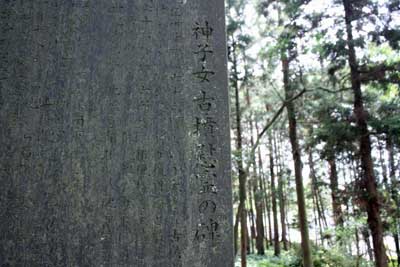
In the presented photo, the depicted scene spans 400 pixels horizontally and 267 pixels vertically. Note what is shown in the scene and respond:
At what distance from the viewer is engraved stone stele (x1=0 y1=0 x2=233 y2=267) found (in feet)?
5.38

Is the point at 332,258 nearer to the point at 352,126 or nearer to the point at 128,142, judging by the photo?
the point at 352,126

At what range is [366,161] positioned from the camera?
7.62 meters

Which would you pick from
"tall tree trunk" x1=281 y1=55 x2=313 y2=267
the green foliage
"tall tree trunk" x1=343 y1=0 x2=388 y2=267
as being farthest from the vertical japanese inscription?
the green foliage

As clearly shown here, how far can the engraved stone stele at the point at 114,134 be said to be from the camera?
5.38ft

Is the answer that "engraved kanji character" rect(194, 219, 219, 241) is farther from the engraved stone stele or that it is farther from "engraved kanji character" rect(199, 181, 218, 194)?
"engraved kanji character" rect(199, 181, 218, 194)

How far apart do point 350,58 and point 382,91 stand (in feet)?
3.75

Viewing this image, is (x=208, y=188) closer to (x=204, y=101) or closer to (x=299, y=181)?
(x=204, y=101)

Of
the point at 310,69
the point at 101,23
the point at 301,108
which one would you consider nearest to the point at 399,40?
the point at 310,69

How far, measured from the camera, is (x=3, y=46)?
5.92 ft

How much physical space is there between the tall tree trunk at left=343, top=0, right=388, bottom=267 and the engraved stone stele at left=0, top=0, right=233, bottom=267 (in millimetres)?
6716

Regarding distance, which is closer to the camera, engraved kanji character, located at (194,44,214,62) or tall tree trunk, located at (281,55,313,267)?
engraved kanji character, located at (194,44,214,62)

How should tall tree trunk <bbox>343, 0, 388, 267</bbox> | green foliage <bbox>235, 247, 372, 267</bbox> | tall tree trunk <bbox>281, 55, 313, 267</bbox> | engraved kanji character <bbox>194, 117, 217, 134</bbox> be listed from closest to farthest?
engraved kanji character <bbox>194, 117, 217, 134</bbox> → tall tree trunk <bbox>343, 0, 388, 267</bbox> → tall tree trunk <bbox>281, 55, 313, 267</bbox> → green foliage <bbox>235, 247, 372, 267</bbox>

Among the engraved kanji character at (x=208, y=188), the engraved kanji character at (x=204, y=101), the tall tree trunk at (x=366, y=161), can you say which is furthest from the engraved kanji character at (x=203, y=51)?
the tall tree trunk at (x=366, y=161)

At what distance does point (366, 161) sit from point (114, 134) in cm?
735
